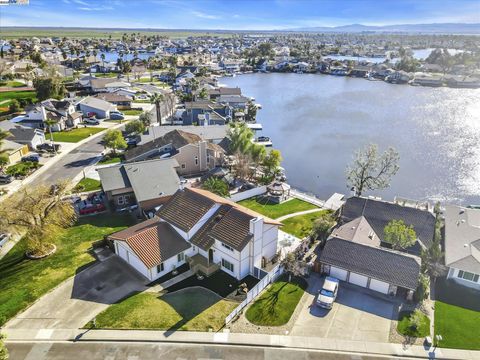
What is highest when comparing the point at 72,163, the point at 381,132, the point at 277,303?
the point at 72,163

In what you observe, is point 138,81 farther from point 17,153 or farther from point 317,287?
point 317,287

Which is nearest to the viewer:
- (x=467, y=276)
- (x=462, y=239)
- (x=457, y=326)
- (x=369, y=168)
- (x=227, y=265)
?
(x=457, y=326)

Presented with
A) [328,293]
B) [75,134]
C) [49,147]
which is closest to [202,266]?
[328,293]

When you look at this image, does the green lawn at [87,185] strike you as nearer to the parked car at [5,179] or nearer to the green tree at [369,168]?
the parked car at [5,179]

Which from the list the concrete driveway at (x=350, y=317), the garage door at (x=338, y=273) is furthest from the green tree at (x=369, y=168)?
the concrete driveway at (x=350, y=317)

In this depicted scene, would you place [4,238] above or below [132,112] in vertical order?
below

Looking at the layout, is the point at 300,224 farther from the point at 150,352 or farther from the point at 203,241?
the point at 150,352
